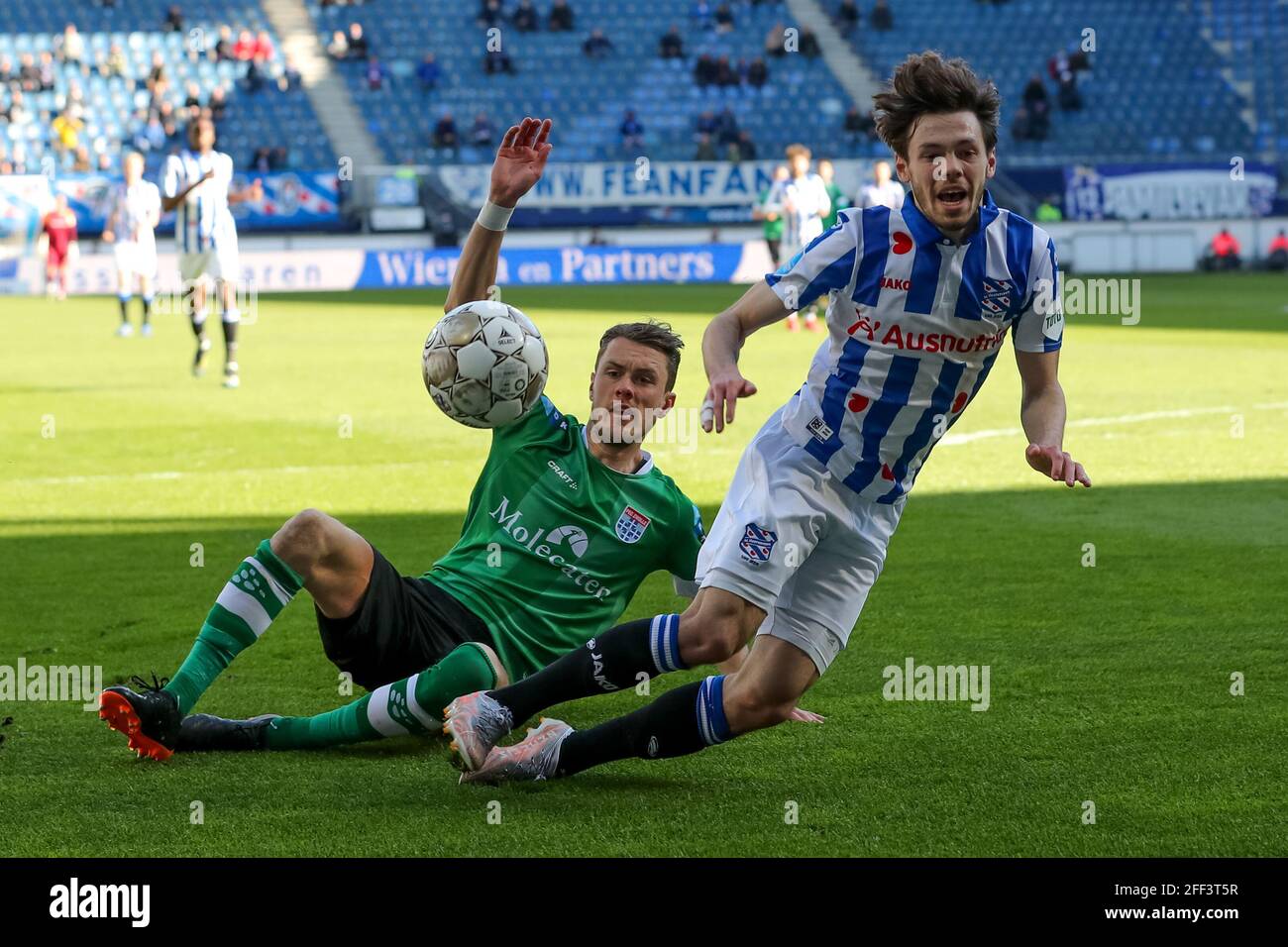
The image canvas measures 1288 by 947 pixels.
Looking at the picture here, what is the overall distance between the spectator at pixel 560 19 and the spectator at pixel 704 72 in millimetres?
3197

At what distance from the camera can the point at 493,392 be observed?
15.6 ft

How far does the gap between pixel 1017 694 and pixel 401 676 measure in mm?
1805

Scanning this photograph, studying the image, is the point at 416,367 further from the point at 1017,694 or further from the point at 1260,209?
the point at 1260,209

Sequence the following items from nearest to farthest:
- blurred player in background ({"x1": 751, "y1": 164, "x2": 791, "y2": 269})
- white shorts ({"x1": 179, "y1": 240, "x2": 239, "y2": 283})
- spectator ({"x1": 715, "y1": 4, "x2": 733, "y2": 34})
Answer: white shorts ({"x1": 179, "y1": 240, "x2": 239, "y2": 283}) → blurred player in background ({"x1": 751, "y1": 164, "x2": 791, "y2": 269}) → spectator ({"x1": 715, "y1": 4, "x2": 733, "y2": 34})

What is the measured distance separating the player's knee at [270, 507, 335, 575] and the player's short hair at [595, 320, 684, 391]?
Answer: 86 cm

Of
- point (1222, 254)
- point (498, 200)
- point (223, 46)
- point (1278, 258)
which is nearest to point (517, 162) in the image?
point (498, 200)

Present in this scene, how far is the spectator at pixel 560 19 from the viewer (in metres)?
38.9

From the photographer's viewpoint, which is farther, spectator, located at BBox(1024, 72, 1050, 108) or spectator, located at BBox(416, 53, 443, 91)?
spectator, located at BBox(1024, 72, 1050, 108)

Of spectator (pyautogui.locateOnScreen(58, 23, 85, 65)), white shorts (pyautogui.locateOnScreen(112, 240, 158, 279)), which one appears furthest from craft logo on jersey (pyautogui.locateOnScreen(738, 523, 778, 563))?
spectator (pyautogui.locateOnScreen(58, 23, 85, 65))

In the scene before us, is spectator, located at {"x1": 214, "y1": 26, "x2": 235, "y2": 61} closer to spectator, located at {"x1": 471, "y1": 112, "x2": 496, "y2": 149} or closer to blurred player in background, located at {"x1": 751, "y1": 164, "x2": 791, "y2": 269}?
spectator, located at {"x1": 471, "y1": 112, "x2": 496, "y2": 149}

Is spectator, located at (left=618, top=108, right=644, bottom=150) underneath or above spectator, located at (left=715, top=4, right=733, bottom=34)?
underneath

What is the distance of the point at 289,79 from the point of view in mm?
36031

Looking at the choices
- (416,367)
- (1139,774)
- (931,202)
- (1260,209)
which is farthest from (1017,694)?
(1260,209)

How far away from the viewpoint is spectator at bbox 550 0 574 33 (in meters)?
38.9
